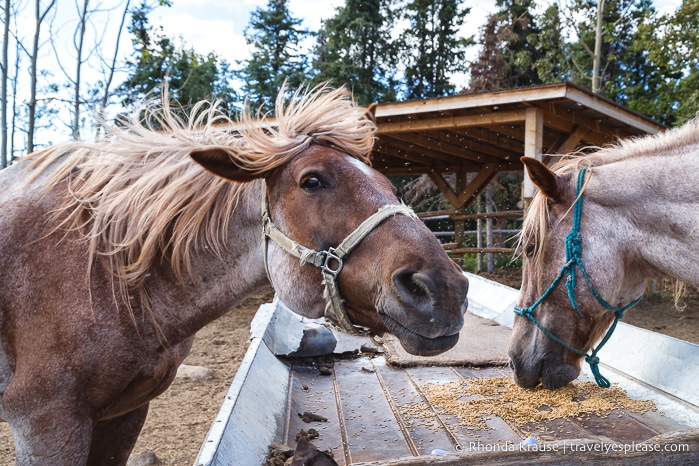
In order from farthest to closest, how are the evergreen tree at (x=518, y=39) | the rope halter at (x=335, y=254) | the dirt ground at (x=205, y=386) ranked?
the evergreen tree at (x=518, y=39), the dirt ground at (x=205, y=386), the rope halter at (x=335, y=254)

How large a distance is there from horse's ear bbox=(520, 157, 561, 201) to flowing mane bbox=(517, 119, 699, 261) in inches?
2.7

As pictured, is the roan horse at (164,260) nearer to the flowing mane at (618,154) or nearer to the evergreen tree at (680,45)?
the flowing mane at (618,154)

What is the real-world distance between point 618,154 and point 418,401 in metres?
1.70

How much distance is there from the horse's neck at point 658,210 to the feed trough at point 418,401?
78 centimetres

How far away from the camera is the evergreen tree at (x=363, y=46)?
22656mm

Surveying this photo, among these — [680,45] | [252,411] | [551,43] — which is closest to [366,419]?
[252,411]

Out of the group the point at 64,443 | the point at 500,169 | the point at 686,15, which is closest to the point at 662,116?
the point at 686,15

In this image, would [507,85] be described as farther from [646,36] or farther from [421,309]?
[421,309]

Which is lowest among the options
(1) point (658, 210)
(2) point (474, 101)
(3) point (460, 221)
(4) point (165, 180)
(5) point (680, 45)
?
(3) point (460, 221)

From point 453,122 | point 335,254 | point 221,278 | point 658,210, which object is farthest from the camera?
point 453,122

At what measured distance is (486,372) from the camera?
340cm

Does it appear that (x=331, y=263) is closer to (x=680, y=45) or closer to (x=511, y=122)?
(x=511, y=122)

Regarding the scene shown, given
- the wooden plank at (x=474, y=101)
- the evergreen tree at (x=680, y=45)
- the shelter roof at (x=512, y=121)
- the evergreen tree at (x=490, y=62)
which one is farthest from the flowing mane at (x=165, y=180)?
the evergreen tree at (x=490, y=62)

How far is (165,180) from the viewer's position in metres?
1.83
